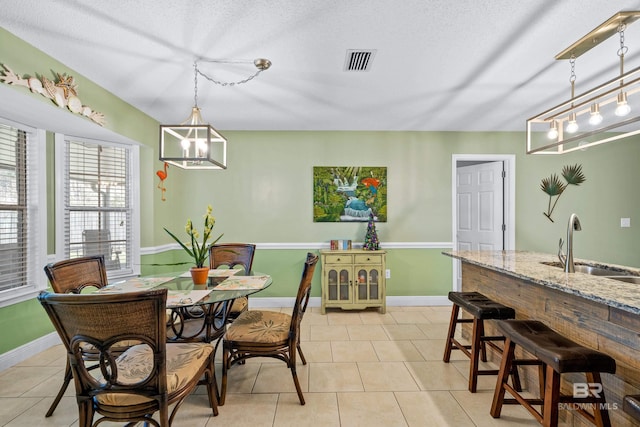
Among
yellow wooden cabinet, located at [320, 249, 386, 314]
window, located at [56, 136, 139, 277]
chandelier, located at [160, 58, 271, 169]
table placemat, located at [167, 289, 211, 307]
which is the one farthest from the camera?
yellow wooden cabinet, located at [320, 249, 386, 314]

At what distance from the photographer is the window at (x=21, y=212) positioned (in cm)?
263

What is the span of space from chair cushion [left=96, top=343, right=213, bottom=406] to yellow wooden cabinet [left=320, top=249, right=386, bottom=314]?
7.21 feet

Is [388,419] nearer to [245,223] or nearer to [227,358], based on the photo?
[227,358]

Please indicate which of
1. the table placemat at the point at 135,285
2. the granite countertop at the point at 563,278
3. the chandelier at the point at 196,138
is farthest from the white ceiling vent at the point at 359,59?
the table placemat at the point at 135,285

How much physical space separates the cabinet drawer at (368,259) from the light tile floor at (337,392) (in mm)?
1001

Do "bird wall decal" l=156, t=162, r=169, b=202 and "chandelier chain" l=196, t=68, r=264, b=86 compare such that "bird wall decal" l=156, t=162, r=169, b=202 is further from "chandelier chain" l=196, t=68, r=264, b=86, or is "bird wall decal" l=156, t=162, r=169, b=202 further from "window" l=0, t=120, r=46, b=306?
"chandelier chain" l=196, t=68, r=264, b=86

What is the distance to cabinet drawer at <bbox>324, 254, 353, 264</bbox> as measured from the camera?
392 cm

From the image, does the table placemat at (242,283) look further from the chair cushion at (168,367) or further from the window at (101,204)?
the window at (101,204)

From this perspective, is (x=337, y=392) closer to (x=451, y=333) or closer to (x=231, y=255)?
(x=451, y=333)

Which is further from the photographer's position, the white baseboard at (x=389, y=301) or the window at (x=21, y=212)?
the white baseboard at (x=389, y=301)

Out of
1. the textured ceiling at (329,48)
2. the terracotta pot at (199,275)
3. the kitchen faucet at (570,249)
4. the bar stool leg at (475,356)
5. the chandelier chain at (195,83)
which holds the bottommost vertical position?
the bar stool leg at (475,356)

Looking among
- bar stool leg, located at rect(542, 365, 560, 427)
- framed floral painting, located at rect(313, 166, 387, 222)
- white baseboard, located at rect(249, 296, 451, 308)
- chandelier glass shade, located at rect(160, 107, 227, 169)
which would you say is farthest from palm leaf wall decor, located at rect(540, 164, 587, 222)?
chandelier glass shade, located at rect(160, 107, 227, 169)

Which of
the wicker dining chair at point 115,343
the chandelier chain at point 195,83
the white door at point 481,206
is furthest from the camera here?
the white door at point 481,206

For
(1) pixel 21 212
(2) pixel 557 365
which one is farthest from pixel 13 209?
(2) pixel 557 365
